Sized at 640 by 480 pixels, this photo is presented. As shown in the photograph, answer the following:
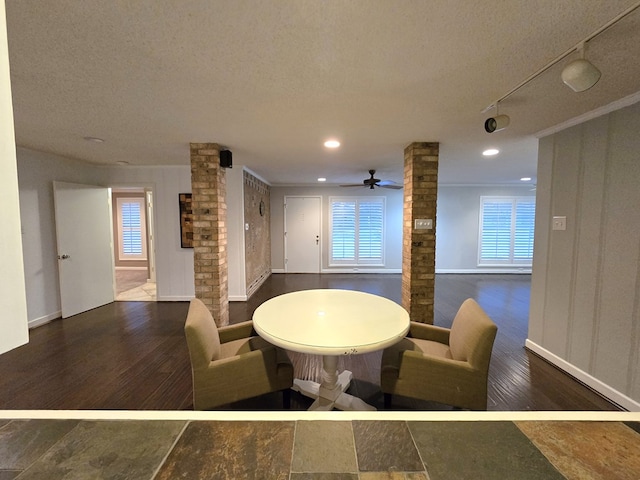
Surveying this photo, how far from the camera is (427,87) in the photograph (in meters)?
1.80

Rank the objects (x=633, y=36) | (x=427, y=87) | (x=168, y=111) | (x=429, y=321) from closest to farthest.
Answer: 1. (x=633, y=36)
2. (x=427, y=87)
3. (x=168, y=111)
4. (x=429, y=321)

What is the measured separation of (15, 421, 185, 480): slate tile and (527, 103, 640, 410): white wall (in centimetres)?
300

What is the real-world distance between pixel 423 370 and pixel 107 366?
2.81 m

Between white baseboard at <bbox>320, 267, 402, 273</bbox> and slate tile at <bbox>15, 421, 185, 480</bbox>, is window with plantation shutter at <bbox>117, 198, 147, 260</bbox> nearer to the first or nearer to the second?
white baseboard at <bbox>320, 267, 402, 273</bbox>

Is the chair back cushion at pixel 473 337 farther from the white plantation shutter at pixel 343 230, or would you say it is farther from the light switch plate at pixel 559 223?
the white plantation shutter at pixel 343 230

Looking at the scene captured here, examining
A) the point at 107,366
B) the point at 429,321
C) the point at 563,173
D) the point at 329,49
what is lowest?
the point at 107,366

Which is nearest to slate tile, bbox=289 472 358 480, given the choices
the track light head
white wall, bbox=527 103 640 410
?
the track light head

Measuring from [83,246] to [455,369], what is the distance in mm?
5065

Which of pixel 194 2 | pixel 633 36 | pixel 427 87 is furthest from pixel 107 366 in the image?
pixel 633 36

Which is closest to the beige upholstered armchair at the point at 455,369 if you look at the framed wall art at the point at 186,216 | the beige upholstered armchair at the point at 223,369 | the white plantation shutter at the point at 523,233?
the beige upholstered armchair at the point at 223,369

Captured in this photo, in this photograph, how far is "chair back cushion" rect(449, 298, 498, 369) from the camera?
1573 mm

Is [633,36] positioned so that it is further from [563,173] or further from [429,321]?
[429,321]

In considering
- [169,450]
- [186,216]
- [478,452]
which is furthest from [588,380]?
[186,216]

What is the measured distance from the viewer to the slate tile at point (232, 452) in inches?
22.3
